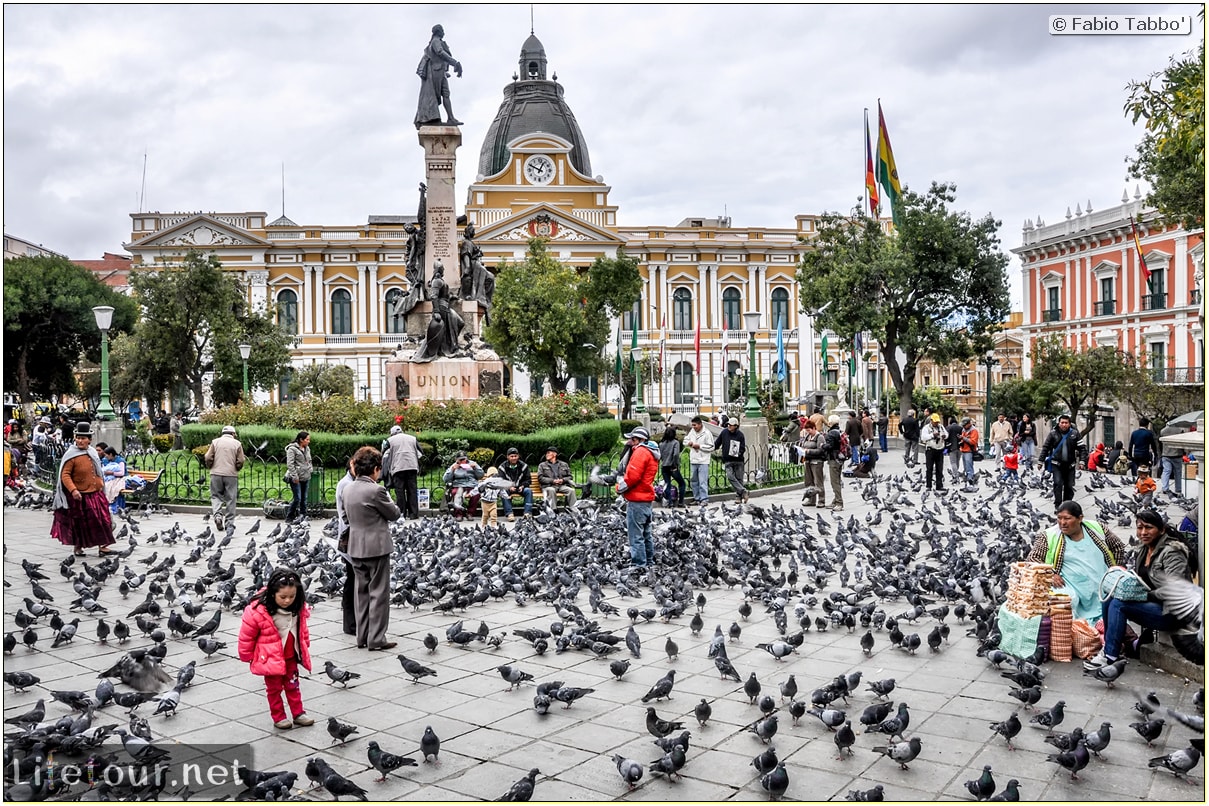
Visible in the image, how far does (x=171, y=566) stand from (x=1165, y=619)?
890cm

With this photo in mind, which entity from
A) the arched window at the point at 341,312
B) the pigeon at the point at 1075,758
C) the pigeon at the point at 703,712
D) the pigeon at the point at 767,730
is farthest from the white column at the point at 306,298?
the pigeon at the point at 1075,758

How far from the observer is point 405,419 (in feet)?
60.0

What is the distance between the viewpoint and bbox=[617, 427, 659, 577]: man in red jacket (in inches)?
389

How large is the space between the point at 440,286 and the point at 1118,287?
33.5 metres

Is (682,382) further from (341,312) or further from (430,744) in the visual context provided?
(430,744)

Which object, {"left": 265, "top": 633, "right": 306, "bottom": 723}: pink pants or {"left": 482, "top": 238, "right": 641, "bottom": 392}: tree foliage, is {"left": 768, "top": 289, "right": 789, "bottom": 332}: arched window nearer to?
{"left": 482, "top": 238, "right": 641, "bottom": 392}: tree foliage

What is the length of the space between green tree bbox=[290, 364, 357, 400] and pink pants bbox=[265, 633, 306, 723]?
37.6m

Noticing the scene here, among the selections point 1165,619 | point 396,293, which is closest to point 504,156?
point 396,293

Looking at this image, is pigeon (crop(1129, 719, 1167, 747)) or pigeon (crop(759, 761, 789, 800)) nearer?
pigeon (crop(759, 761, 789, 800))

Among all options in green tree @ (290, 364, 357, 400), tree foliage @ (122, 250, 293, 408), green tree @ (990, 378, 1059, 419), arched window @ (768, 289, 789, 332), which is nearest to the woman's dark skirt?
tree foliage @ (122, 250, 293, 408)

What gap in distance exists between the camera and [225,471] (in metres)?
13.3

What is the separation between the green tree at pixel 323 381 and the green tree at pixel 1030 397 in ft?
88.7

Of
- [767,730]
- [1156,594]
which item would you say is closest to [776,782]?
[767,730]

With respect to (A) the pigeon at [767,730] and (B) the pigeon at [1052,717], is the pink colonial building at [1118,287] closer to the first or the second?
(B) the pigeon at [1052,717]
